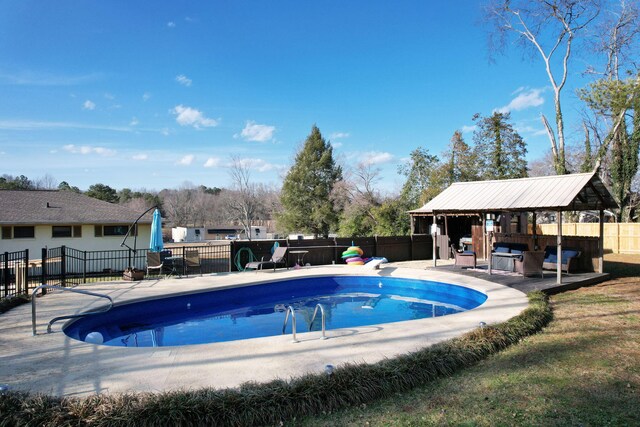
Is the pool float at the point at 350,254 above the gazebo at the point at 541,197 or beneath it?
beneath

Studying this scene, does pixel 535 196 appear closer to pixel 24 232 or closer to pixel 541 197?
pixel 541 197

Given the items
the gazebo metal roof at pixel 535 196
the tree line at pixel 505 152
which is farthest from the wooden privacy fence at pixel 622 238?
the gazebo metal roof at pixel 535 196

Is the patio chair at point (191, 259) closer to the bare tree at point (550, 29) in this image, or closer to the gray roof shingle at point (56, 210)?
the gray roof shingle at point (56, 210)

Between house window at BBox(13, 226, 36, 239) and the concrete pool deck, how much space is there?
36.7 ft

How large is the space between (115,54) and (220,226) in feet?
178

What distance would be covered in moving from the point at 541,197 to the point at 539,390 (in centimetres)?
910

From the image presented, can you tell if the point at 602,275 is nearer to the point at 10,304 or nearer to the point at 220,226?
the point at 10,304

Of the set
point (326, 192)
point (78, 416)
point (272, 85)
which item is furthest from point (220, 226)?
point (78, 416)

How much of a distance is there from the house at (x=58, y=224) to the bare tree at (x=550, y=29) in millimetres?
23198

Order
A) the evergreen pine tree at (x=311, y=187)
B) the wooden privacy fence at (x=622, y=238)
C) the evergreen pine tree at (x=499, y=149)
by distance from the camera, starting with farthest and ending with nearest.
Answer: the evergreen pine tree at (x=311, y=187), the evergreen pine tree at (x=499, y=149), the wooden privacy fence at (x=622, y=238)

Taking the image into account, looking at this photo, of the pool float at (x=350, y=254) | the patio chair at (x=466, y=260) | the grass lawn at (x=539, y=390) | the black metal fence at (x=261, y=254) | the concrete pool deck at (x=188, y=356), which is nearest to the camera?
the grass lawn at (x=539, y=390)

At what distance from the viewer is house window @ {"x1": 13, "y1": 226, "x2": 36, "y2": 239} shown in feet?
55.0

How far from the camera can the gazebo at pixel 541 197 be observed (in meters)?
10.8

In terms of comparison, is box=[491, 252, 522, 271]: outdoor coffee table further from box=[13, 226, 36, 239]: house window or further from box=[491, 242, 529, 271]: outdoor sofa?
box=[13, 226, 36, 239]: house window
